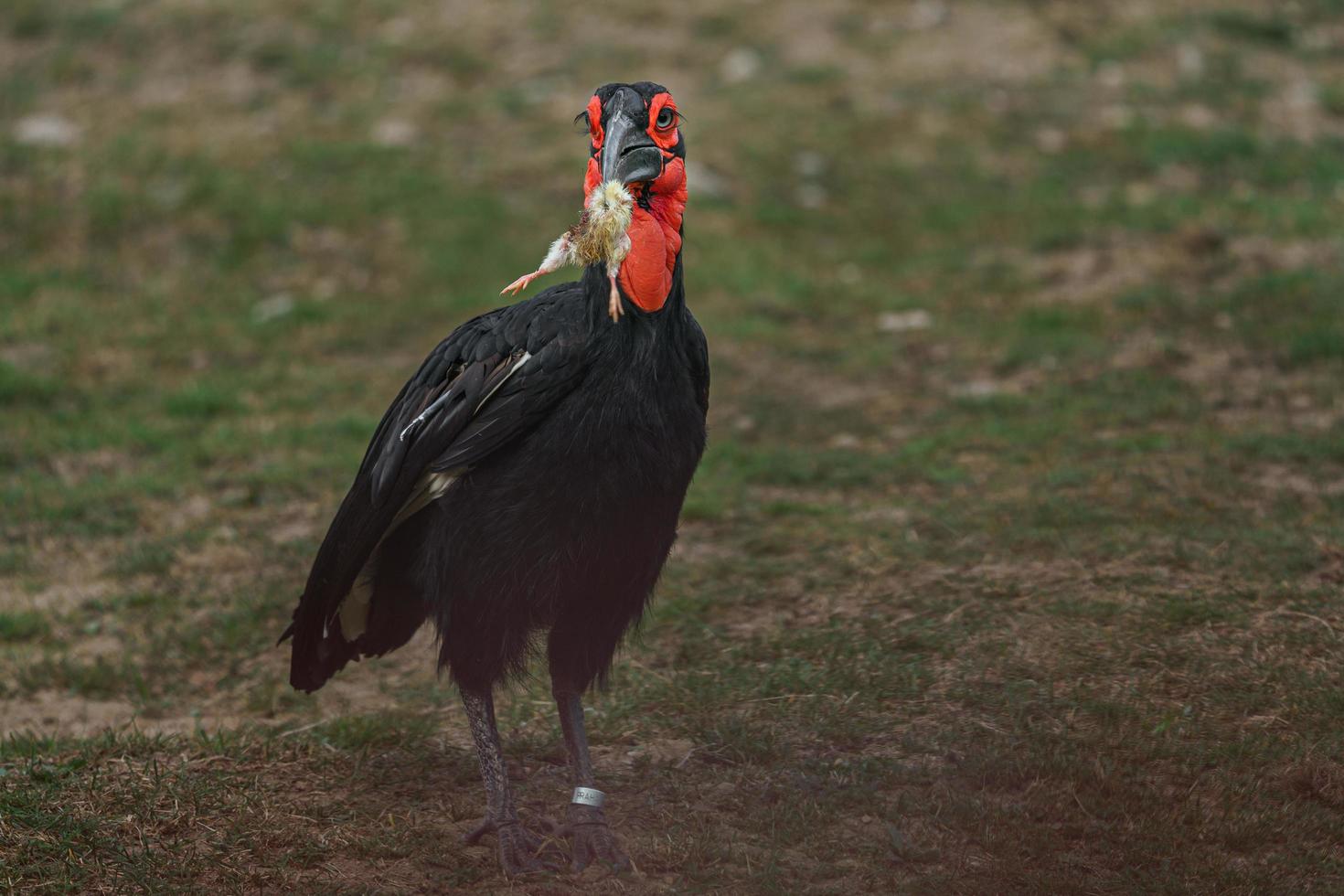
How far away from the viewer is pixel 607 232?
12.4 ft

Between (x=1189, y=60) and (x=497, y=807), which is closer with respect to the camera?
(x=497, y=807)

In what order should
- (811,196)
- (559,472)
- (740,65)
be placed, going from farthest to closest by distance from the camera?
(740,65), (811,196), (559,472)

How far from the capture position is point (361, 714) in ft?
16.7

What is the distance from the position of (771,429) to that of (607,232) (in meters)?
4.07

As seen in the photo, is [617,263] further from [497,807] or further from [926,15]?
[926,15]

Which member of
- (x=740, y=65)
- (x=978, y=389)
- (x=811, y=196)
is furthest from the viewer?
(x=740, y=65)

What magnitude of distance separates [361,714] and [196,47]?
8952 mm

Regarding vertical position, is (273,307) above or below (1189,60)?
below

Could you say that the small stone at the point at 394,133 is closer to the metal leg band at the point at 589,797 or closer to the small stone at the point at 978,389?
the small stone at the point at 978,389

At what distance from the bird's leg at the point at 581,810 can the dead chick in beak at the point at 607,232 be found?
48.4 inches

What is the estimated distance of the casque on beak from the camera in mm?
3744

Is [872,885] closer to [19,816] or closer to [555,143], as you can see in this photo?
[19,816]

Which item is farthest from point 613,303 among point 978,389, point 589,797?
point 978,389

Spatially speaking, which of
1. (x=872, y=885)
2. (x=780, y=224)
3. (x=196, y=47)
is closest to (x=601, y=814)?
(x=872, y=885)
